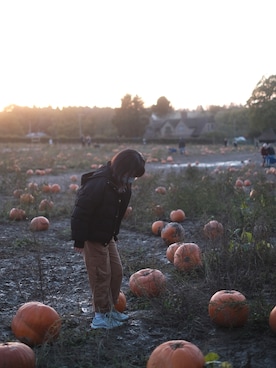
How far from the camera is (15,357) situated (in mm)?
3580

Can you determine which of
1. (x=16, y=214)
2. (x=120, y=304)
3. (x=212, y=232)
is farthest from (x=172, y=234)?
(x=16, y=214)

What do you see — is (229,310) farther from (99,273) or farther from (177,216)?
(177,216)

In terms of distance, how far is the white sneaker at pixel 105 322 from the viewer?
4.50 m

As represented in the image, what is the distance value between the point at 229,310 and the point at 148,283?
1100mm

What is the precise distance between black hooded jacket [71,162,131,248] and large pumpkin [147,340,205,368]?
1.24 metres

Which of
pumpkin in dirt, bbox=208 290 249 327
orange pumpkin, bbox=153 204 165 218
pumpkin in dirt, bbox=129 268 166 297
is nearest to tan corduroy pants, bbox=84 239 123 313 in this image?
pumpkin in dirt, bbox=129 268 166 297

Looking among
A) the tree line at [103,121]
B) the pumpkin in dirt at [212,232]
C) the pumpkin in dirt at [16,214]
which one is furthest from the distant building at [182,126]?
the pumpkin in dirt at [212,232]

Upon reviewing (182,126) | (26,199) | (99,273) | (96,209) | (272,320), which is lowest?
(272,320)

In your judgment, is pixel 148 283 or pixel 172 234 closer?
pixel 148 283

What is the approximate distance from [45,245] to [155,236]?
1708 millimetres

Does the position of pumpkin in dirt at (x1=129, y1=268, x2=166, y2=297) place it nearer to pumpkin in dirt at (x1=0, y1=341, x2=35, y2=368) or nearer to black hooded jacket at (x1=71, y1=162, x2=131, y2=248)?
black hooded jacket at (x1=71, y1=162, x2=131, y2=248)

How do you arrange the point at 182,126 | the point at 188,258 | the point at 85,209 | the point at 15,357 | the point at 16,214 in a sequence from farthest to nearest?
the point at 182,126 → the point at 16,214 → the point at 188,258 → the point at 85,209 → the point at 15,357

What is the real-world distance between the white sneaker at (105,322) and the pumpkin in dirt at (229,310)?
789 millimetres

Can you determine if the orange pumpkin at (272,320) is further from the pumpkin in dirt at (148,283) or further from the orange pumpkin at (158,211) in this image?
the orange pumpkin at (158,211)
